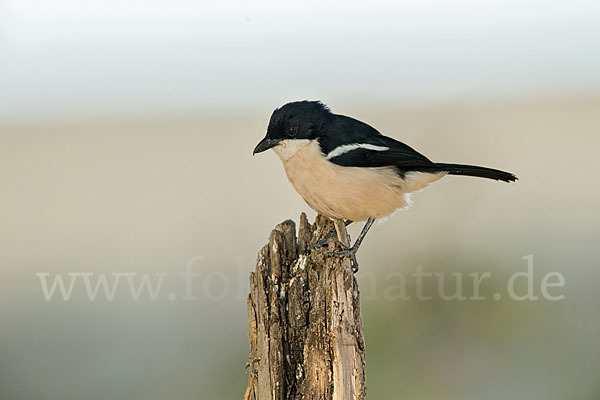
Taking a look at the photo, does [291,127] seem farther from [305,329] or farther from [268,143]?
[305,329]

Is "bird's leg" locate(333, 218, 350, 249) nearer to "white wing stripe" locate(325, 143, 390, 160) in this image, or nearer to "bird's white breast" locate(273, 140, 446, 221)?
"bird's white breast" locate(273, 140, 446, 221)

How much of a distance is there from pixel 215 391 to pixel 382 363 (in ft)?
5.36

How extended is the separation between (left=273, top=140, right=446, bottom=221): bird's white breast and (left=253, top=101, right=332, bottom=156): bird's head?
0.7 inches

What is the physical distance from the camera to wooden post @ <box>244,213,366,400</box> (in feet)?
11.1

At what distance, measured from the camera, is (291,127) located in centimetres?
422

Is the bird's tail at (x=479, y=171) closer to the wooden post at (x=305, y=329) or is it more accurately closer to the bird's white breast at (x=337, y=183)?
the bird's white breast at (x=337, y=183)

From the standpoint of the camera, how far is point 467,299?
7.28 metres

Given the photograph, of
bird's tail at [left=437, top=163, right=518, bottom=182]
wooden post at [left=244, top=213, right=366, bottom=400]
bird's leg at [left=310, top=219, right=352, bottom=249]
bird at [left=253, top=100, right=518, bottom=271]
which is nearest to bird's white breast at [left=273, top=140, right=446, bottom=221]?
bird at [left=253, top=100, right=518, bottom=271]

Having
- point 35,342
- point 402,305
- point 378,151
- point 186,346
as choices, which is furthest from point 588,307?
point 35,342

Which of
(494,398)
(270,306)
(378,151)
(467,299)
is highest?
(378,151)

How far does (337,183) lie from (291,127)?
1.43ft

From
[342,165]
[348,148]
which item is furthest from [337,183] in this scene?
[348,148]

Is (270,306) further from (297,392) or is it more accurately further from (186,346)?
(186,346)

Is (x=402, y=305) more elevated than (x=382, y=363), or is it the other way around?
(x=402, y=305)
